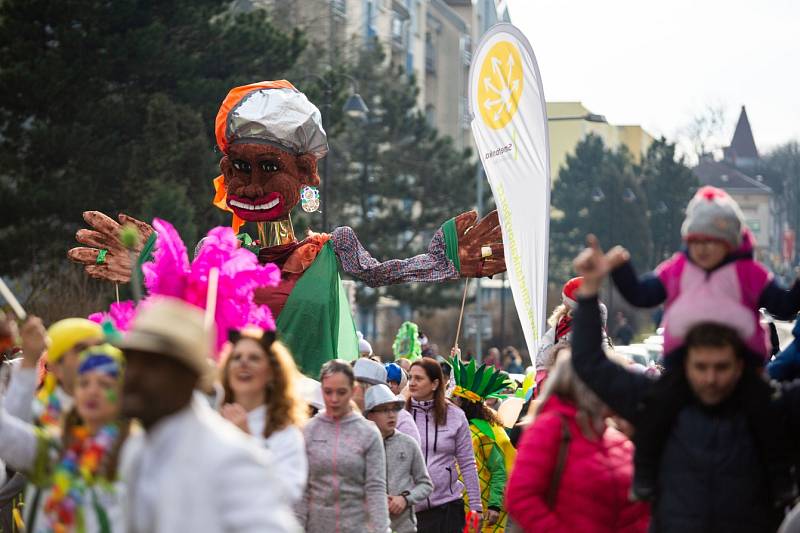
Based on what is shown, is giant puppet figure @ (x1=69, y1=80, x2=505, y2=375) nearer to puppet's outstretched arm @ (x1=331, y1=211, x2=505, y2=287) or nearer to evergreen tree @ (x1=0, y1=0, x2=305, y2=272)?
puppet's outstretched arm @ (x1=331, y1=211, x2=505, y2=287)

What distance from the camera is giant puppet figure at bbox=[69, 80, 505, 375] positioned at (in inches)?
416

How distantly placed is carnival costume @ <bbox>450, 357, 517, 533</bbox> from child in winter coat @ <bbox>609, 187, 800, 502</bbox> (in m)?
4.62

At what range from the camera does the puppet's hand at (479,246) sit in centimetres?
1073

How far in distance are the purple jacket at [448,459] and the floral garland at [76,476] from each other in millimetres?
5325

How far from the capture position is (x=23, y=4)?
2689 cm

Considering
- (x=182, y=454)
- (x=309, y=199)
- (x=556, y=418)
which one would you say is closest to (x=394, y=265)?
(x=309, y=199)

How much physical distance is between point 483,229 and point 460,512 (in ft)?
6.58

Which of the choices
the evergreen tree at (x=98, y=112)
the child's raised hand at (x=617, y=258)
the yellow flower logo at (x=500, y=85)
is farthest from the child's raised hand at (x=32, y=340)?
the evergreen tree at (x=98, y=112)

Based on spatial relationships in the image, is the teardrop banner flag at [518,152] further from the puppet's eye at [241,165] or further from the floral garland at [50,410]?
the floral garland at [50,410]

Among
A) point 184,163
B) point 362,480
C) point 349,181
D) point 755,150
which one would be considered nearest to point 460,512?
point 362,480

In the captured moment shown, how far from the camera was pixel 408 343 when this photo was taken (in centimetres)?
1686

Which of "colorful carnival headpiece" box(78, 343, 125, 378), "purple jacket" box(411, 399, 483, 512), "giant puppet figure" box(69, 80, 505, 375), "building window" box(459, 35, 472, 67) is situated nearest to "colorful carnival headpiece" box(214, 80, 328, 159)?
"giant puppet figure" box(69, 80, 505, 375)

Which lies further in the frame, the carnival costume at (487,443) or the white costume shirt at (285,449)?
the carnival costume at (487,443)

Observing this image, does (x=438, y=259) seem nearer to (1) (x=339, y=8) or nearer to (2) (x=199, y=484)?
(2) (x=199, y=484)
